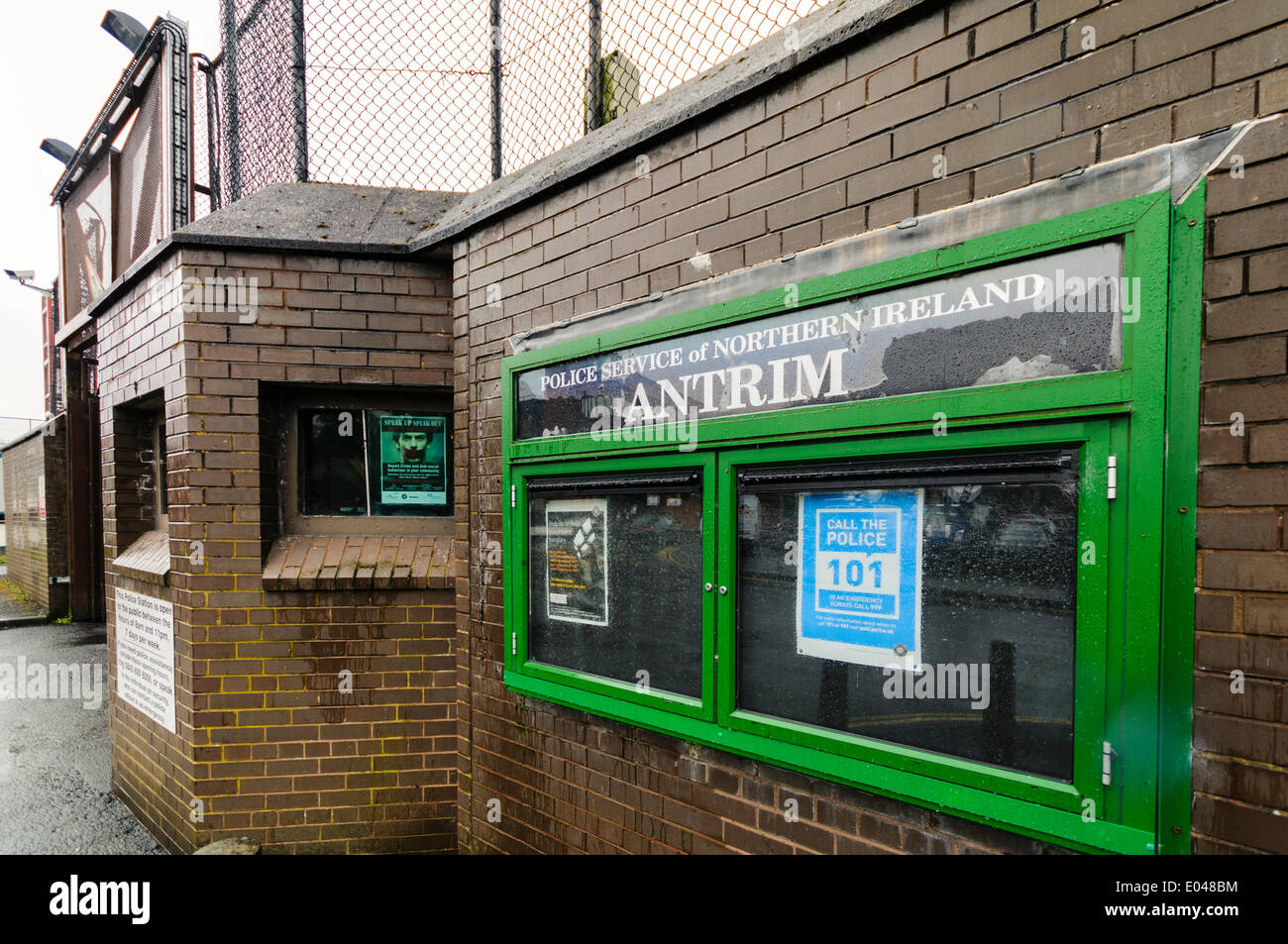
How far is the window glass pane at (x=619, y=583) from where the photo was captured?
2.78 meters

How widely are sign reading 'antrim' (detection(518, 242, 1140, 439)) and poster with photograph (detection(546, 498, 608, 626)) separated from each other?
1.24ft

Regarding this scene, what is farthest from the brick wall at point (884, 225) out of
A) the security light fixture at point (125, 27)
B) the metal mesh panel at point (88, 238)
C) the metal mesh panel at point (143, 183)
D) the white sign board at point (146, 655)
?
the metal mesh panel at point (88, 238)

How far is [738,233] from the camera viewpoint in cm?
261

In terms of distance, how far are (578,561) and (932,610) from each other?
5.20 ft

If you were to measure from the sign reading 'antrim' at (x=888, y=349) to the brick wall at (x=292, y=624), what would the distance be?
1.69 m

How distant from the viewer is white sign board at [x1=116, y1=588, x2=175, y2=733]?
4.25 m

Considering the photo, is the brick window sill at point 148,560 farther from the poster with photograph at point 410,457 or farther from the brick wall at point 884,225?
the brick wall at point 884,225

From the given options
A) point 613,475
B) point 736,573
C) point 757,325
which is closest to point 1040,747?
point 736,573

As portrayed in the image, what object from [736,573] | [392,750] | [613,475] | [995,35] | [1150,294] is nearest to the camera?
[1150,294]

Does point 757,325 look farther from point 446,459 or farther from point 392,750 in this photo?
point 392,750

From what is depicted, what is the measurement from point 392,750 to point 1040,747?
3.34m

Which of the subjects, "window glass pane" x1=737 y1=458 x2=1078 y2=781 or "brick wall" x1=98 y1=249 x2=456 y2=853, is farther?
"brick wall" x1=98 y1=249 x2=456 y2=853

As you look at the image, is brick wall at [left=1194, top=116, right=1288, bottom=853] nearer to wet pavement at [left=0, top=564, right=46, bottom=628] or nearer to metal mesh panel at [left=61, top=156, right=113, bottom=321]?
metal mesh panel at [left=61, top=156, right=113, bottom=321]

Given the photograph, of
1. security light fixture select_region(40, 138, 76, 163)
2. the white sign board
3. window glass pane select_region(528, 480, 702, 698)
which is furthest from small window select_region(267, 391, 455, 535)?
security light fixture select_region(40, 138, 76, 163)
